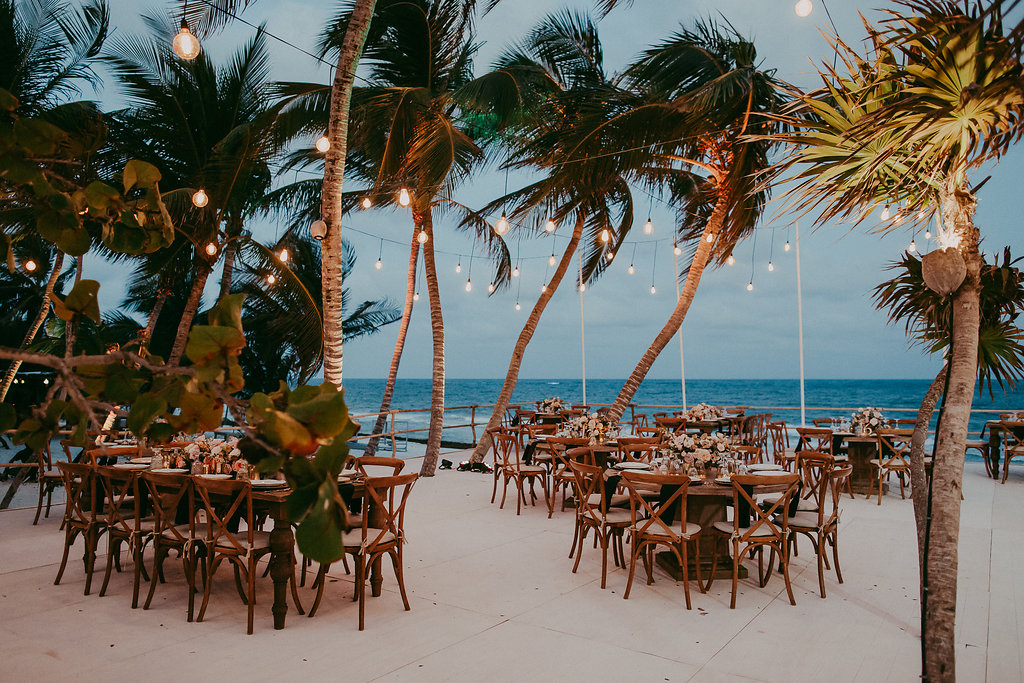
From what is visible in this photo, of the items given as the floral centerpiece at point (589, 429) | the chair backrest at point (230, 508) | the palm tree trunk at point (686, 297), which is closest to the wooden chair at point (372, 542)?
the chair backrest at point (230, 508)

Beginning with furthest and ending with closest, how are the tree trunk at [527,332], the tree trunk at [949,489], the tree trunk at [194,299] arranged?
the tree trunk at [527,332]
the tree trunk at [194,299]
the tree trunk at [949,489]

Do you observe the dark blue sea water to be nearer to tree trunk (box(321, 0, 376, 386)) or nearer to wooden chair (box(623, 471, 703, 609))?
tree trunk (box(321, 0, 376, 386))

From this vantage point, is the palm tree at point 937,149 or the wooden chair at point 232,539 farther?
the wooden chair at point 232,539

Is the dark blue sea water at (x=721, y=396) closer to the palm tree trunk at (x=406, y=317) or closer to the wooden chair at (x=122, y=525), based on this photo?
the palm tree trunk at (x=406, y=317)

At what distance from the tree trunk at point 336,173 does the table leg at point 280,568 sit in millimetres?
2144

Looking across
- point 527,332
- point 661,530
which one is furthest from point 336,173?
point 527,332

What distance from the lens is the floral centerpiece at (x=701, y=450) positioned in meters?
4.83

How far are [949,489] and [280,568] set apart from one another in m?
3.57

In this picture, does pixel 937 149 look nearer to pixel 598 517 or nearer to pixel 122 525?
pixel 598 517

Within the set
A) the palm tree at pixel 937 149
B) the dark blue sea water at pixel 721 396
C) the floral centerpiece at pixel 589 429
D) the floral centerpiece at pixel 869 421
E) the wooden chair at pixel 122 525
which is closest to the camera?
the palm tree at pixel 937 149

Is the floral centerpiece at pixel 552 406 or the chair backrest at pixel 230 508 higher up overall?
the floral centerpiece at pixel 552 406

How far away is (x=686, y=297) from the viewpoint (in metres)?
9.50

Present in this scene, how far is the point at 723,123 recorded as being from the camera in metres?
8.35

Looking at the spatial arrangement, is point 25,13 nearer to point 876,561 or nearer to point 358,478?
point 358,478
